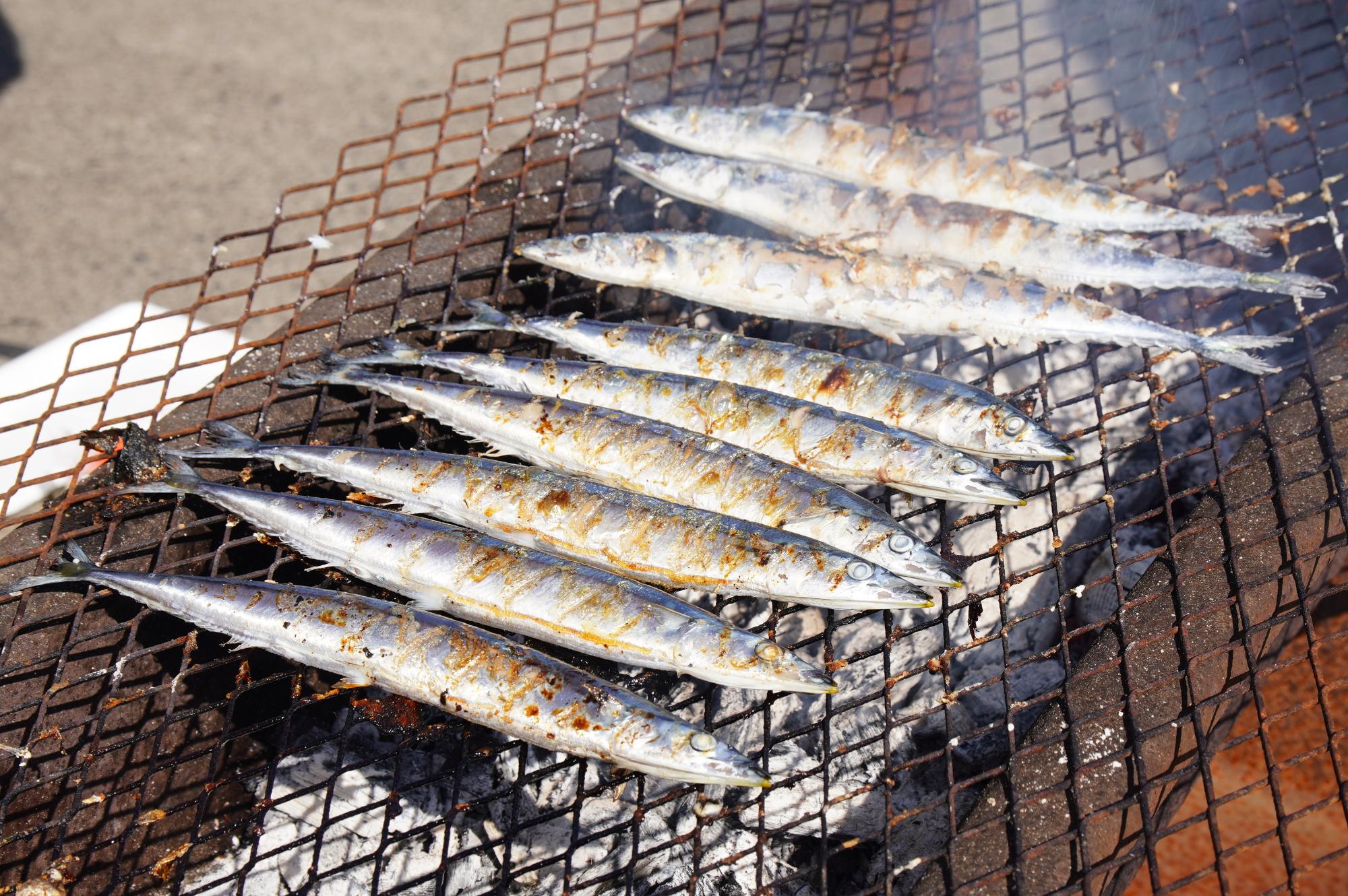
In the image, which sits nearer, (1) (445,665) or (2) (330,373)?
(1) (445,665)

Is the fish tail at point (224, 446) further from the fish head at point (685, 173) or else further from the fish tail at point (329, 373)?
the fish head at point (685, 173)

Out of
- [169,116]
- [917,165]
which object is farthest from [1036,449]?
[169,116]

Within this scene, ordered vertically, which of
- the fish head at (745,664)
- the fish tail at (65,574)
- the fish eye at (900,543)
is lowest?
the fish head at (745,664)

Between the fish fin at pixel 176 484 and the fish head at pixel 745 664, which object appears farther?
the fish fin at pixel 176 484

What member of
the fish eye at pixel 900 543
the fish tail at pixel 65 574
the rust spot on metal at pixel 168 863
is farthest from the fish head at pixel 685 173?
the rust spot on metal at pixel 168 863

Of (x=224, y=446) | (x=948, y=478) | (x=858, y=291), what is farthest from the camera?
(x=858, y=291)

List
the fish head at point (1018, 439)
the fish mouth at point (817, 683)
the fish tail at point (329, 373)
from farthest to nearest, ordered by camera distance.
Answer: the fish tail at point (329, 373), the fish head at point (1018, 439), the fish mouth at point (817, 683)

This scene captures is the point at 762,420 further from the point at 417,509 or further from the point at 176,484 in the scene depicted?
the point at 176,484
